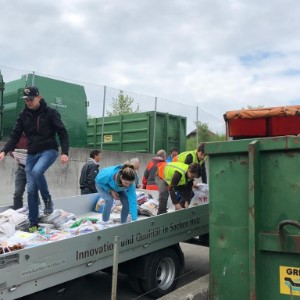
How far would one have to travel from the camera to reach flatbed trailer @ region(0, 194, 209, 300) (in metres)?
3.37

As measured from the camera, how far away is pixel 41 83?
10.6 metres

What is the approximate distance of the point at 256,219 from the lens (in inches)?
114

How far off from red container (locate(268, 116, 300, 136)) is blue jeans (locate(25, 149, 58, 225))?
8.55 ft

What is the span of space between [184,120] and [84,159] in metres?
5.46

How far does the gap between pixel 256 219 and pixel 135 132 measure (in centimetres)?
1169

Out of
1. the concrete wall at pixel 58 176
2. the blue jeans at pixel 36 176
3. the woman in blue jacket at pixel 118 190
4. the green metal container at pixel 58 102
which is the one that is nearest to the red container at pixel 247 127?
the woman in blue jacket at pixel 118 190

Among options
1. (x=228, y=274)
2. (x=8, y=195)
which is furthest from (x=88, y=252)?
(x=8, y=195)

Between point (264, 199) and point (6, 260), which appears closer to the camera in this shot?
point (264, 199)

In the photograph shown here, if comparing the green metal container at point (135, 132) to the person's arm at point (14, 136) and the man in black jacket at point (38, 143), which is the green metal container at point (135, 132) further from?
the man in black jacket at point (38, 143)

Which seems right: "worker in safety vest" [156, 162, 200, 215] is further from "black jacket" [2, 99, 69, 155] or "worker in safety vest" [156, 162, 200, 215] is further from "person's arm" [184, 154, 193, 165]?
"black jacket" [2, 99, 69, 155]

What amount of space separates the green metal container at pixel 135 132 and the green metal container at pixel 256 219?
10987mm

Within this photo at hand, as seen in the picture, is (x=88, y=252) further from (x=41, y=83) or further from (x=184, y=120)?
(x=184, y=120)

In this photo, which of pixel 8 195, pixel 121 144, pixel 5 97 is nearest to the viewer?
pixel 8 195

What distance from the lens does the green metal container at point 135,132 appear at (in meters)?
14.2
